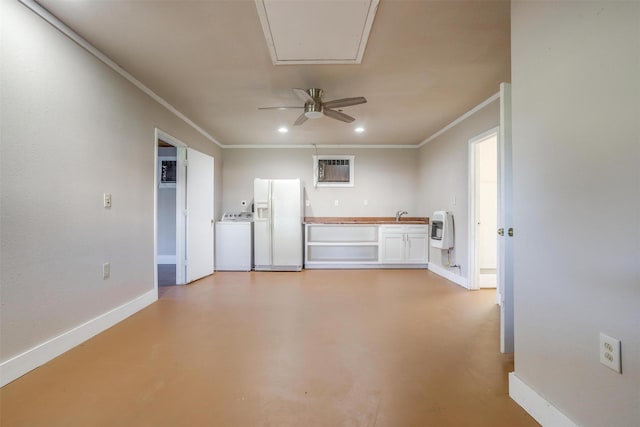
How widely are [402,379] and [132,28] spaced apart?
2992mm

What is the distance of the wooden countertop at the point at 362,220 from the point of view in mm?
4996

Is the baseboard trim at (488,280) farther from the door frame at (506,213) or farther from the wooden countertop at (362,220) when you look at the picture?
the door frame at (506,213)

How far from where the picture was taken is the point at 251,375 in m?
1.71

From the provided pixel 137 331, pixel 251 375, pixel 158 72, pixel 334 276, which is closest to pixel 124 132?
pixel 158 72

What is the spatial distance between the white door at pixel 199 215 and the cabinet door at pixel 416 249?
337 cm

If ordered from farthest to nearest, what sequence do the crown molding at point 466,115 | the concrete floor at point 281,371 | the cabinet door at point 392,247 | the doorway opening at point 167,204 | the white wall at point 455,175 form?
the doorway opening at point 167,204, the cabinet door at point 392,247, the white wall at point 455,175, the crown molding at point 466,115, the concrete floor at point 281,371

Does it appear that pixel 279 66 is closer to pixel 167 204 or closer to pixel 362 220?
pixel 362 220

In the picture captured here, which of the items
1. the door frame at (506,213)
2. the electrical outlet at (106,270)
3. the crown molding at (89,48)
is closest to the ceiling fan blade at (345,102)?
the door frame at (506,213)

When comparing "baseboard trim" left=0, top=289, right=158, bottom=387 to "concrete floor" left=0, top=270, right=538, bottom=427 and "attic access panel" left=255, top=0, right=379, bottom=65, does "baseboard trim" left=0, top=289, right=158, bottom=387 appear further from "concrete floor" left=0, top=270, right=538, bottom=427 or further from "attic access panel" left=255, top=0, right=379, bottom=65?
"attic access panel" left=255, top=0, right=379, bottom=65

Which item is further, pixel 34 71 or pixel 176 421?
pixel 34 71

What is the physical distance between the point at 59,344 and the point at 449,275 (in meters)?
4.41

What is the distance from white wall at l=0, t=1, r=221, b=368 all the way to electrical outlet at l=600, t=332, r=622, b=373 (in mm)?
2971

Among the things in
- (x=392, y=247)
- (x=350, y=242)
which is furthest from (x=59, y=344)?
(x=392, y=247)

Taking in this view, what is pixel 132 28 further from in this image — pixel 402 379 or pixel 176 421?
pixel 402 379
